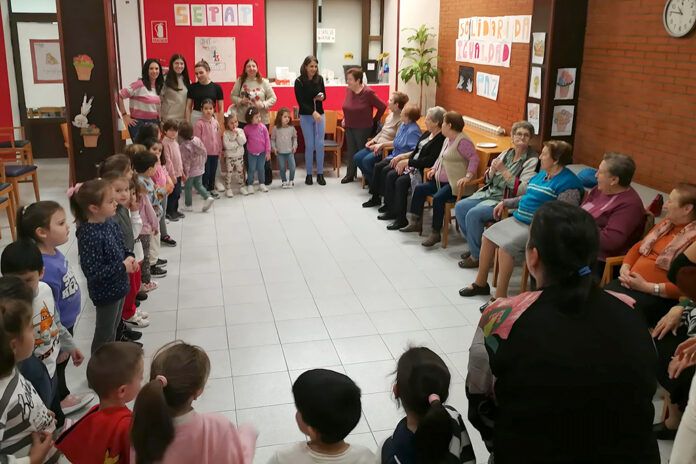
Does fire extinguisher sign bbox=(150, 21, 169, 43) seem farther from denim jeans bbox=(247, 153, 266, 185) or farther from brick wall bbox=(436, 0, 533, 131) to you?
brick wall bbox=(436, 0, 533, 131)

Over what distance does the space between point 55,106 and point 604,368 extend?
977cm

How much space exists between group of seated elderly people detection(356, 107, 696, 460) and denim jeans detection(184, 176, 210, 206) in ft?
6.04

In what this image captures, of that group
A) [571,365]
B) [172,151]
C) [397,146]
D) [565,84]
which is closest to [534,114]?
[565,84]

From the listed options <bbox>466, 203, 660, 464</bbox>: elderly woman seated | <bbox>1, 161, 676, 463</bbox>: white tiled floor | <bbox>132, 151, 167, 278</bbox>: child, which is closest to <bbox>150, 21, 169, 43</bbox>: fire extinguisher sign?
<bbox>1, 161, 676, 463</bbox>: white tiled floor

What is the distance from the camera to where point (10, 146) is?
787cm

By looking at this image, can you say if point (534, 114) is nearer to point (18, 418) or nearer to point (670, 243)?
point (670, 243)

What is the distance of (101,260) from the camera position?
3.54 meters

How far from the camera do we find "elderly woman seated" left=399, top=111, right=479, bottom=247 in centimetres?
618

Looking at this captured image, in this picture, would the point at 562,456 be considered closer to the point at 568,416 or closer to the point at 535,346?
the point at 568,416

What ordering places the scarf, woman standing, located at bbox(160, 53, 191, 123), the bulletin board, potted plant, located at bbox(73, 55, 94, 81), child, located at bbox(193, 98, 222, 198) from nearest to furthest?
1. the scarf
2. potted plant, located at bbox(73, 55, 94, 81)
3. child, located at bbox(193, 98, 222, 198)
4. woman standing, located at bbox(160, 53, 191, 123)
5. the bulletin board

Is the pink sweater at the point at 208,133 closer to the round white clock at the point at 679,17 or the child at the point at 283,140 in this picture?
the child at the point at 283,140

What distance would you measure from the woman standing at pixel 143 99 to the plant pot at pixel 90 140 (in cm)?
74

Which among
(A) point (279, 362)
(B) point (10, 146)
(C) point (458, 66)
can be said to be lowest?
(A) point (279, 362)

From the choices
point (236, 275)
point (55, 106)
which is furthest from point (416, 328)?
point (55, 106)
